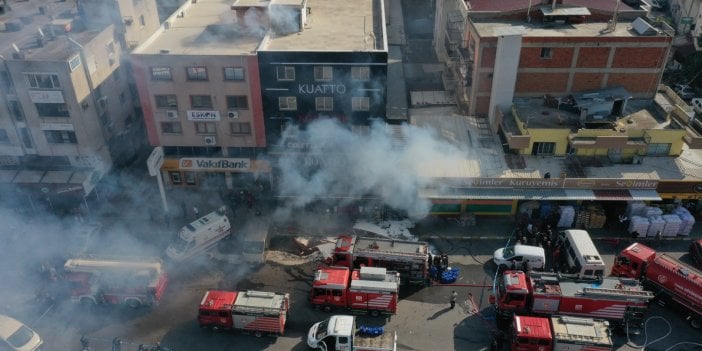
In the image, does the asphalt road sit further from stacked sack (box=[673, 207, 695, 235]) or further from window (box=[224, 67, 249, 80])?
window (box=[224, 67, 249, 80])

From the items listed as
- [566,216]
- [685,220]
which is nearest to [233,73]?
[566,216]

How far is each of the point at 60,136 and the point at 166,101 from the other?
9.06 meters

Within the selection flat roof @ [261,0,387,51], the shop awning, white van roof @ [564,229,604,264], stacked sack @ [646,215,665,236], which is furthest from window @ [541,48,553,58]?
white van roof @ [564,229,604,264]

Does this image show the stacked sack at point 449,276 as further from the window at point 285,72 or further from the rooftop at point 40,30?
the rooftop at point 40,30

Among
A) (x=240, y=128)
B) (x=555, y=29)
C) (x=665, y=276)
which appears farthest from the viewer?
(x=555, y=29)

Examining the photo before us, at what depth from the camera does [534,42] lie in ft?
151

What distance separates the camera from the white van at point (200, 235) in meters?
38.7

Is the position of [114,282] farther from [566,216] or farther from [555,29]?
[555,29]

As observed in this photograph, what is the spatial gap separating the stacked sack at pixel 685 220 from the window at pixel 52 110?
46.6 m

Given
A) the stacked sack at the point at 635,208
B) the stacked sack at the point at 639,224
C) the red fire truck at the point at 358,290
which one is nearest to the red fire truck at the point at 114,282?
the red fire truck at the point at 358,290

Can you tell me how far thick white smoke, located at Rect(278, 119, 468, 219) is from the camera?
4262 cm

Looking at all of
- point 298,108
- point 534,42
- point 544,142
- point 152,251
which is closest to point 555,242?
point 544,142

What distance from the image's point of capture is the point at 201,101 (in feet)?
139

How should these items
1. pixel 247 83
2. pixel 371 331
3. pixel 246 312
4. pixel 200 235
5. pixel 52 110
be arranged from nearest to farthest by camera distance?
pixel 371 331 → pixel 246 312 → pixel 200 235 → pixel 247 83 → pixel 52 110
